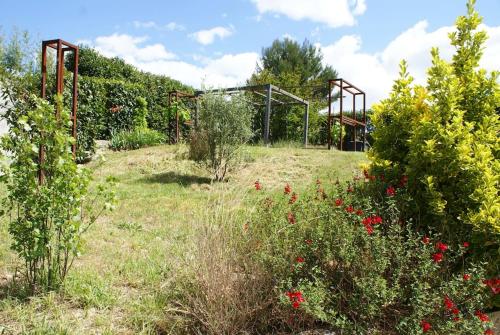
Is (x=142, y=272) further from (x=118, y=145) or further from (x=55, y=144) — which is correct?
(x=118, y=145)

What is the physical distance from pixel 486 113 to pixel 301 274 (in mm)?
1936

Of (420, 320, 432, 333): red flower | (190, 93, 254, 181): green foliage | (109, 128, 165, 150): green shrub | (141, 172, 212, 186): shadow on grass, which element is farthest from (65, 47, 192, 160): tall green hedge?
(420, 320, 432, 333): red flower

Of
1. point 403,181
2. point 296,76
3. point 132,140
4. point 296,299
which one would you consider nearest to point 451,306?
point 296,299

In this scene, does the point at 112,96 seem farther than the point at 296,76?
No

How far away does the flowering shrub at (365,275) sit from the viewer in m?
2.44

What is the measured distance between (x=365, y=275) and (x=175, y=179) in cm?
628

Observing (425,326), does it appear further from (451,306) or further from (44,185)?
(44,185)

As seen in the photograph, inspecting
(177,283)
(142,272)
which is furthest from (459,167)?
(142,272)

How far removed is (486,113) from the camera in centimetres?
336

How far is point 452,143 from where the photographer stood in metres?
3.00

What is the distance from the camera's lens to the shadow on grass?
824 centimetres

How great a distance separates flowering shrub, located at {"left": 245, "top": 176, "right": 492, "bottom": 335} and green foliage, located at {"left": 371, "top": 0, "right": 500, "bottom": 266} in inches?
7.8

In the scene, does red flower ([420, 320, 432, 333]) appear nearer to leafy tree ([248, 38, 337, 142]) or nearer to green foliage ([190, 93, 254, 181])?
green foliage ([190, 93, 254, 181])

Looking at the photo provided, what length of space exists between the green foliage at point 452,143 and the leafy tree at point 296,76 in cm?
1268
